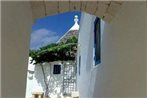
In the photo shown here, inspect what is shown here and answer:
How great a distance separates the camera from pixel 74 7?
3.76 meters

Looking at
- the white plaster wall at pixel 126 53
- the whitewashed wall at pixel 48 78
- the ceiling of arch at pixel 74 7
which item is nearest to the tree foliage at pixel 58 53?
the whitewashed wall at pixel 48 78

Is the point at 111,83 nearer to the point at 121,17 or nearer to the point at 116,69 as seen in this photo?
the point at 116,69

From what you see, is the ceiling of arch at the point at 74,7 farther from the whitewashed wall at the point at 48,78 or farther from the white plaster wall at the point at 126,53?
the whitewashed wall at the point at 48,78

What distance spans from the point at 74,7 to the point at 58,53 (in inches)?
433

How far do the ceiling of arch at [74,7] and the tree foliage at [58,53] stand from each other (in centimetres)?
1056

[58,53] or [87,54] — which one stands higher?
[58,53]

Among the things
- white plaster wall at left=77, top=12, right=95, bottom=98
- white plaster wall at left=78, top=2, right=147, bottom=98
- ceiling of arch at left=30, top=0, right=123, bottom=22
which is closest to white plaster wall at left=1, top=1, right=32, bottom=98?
ceiling of arch at left=30, top=0, right=123, bottom=22

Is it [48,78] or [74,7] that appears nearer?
[74,7]

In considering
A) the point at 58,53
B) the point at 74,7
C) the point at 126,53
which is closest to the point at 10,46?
the point at 126,53

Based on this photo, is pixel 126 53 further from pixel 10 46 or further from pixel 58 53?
pixel 58 53

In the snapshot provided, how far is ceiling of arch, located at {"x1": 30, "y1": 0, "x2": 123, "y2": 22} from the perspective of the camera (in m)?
3.56

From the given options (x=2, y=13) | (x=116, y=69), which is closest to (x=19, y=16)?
(x=2, y=13)

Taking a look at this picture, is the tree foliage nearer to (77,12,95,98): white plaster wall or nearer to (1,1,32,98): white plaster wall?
(77,12,95,98): white plaster wall

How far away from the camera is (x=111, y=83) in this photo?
13.4 feet
